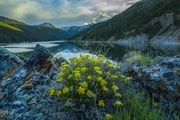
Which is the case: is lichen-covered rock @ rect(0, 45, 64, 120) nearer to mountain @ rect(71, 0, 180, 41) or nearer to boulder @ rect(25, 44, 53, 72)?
boulder @ rect(25, 44, 53, 72)

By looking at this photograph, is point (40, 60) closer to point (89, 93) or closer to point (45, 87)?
point (45, 87)

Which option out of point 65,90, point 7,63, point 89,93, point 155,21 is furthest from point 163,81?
point 155,21

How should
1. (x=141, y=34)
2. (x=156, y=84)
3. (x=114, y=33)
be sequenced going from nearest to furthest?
(x=156, y=84) → (x=141, y=34) → (x=114, y=33)

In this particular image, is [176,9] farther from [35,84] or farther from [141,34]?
[35,84]

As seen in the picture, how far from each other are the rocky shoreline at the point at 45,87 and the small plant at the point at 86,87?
1.10 ft

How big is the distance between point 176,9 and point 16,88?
367ft

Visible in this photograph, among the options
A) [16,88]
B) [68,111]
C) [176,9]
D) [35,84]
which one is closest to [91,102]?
[68,111]

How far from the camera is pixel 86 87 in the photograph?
505 cm

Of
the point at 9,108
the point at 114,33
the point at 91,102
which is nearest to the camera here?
the point at 91,102

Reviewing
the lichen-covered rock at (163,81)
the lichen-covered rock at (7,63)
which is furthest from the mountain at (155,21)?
the lichen-covered rock at (163,81)

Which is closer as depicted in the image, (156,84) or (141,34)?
(156,84)

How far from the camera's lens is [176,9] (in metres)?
112

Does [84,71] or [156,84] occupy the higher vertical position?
[84,71]

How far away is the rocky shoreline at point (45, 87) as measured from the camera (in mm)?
5695
